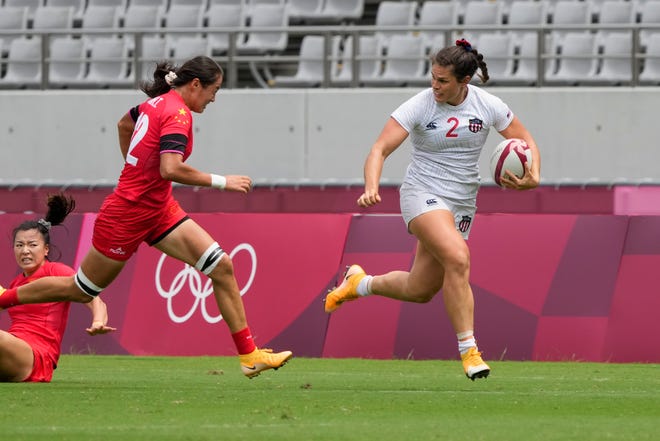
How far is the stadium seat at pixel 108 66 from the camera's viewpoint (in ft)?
72.6

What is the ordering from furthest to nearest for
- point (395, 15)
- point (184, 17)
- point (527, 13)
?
1. point (184, 17)
2. point (395, 15)
3. point (527, 13)

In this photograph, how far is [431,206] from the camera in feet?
31.7

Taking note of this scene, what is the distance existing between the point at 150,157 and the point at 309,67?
40.1 ft

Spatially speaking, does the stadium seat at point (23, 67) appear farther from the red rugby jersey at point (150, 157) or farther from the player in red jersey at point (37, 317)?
the red rugby jersey at point (150, 157)

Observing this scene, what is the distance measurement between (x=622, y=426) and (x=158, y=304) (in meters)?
6.60

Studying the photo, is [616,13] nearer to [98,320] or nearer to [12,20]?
[12,20]

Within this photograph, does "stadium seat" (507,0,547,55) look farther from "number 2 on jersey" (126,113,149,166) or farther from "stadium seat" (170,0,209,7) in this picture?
"number 2 on jersey" (126,113,149,166)

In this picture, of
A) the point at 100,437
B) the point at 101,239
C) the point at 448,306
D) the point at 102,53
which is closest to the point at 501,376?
the point at 448,306

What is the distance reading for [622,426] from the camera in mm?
7352

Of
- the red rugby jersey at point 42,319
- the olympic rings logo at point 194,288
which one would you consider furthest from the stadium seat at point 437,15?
the red rugby jersey at point 42,319

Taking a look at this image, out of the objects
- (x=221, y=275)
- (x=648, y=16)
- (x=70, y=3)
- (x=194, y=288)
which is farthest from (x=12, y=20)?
(x=221, y=275)

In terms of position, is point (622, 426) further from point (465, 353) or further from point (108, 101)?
point (108, 101)

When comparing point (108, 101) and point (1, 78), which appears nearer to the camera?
point (108, 101)

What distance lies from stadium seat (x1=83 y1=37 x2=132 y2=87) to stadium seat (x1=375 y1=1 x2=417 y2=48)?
3.73 meters
